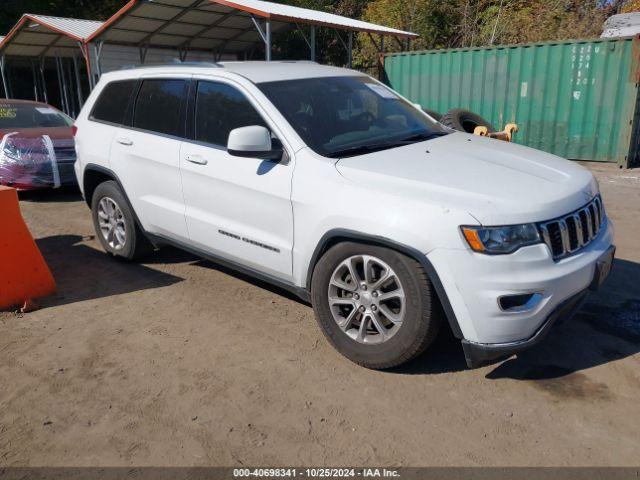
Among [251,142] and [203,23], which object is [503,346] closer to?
[251,142]

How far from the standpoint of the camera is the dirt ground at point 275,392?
8.88 ft

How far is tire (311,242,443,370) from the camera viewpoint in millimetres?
3023

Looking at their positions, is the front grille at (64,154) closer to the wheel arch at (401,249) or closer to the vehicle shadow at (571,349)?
the wheel arch at (401,249)

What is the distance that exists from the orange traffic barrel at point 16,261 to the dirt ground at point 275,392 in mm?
176

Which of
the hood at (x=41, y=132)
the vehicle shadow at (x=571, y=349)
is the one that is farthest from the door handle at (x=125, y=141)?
the hood at (x=41, y=132)

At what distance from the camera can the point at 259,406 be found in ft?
10.1

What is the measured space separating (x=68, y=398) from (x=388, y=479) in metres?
1.88

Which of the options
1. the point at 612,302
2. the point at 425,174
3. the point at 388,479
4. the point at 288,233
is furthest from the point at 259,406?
the point at 612,302

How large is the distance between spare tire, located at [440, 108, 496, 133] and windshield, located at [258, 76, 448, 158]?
2.27 meters

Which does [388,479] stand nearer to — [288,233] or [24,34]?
[288,233]

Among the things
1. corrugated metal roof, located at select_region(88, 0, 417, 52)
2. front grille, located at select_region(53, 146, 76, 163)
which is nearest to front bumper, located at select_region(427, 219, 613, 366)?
front grille, located at select_region(53, 146, 76, 163)

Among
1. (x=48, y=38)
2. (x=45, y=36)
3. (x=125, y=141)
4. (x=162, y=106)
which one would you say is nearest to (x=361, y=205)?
(x=162, y=106)

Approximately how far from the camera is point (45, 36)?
55.5ft

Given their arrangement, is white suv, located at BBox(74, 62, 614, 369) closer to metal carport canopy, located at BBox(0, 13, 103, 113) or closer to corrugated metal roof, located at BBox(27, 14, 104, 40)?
corrugated metal roof, located at BBox(27, 14, 104, 40)
